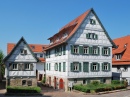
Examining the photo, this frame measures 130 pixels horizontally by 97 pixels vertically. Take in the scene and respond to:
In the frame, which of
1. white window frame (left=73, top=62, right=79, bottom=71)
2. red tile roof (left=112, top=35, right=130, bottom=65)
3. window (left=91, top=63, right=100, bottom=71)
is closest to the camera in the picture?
white window frame (left=73, top=62, right=79, bottom=71)

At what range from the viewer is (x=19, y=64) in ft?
124

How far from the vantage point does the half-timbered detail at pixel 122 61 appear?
142ft

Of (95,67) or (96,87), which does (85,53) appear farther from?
(96,87)

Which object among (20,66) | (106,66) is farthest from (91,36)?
(20,66)

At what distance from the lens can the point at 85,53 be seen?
38500mm

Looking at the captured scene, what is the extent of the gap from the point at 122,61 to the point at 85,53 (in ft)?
32.0

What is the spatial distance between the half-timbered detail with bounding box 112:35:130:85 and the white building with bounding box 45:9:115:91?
16.5 feet

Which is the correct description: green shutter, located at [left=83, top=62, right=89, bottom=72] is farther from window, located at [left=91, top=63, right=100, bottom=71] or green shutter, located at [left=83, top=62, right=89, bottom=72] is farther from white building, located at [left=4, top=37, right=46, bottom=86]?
white building, located at [left=4, top=37, right=46, bottom=86]

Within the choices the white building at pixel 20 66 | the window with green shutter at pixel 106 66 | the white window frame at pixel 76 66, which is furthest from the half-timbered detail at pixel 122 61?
the white building at pixel 20 66

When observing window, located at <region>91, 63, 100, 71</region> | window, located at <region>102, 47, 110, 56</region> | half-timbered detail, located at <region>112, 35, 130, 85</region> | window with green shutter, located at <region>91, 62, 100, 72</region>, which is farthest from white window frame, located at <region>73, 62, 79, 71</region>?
half-timbered detail, located at <region>112, 35, 130, 85</region>

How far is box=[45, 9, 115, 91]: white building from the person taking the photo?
37.2 m

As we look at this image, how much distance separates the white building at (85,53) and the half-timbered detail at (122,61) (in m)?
5.02

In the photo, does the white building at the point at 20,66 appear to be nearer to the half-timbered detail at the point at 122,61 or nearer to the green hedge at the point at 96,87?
the green hedge at the point at 96,87

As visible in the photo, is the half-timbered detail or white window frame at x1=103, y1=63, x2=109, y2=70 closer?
white window frame at x1=103, y1=63, x2=109, y2=70
